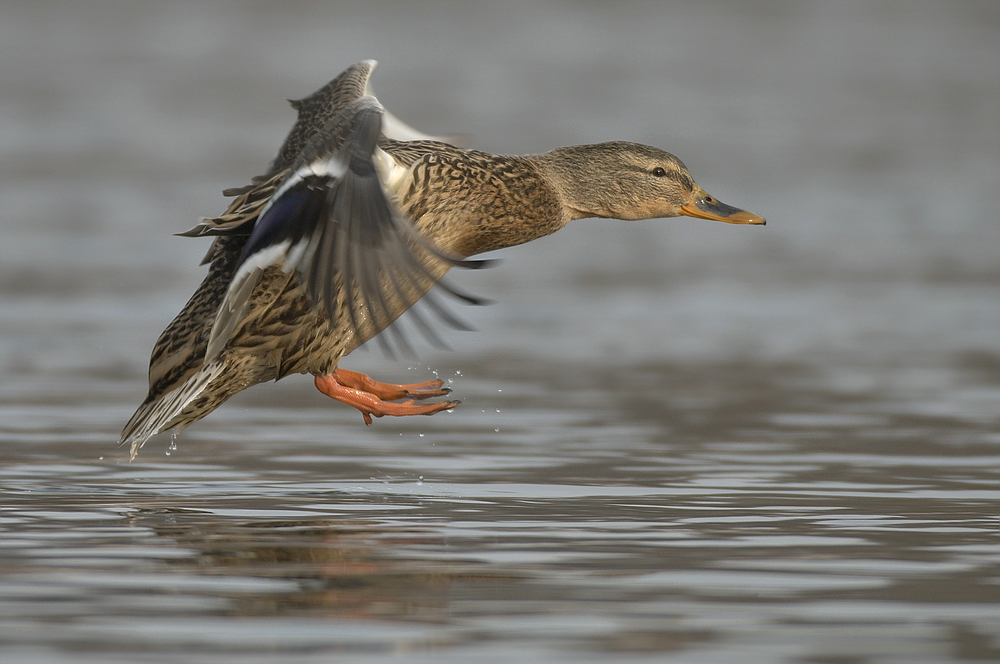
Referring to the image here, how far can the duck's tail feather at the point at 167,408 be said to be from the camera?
7.39 m

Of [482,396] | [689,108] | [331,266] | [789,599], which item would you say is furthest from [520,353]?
[689,108]

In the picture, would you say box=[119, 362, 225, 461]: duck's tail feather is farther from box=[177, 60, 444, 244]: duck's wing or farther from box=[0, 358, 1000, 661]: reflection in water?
box=[177, 60, 444, 244]: duck's wing

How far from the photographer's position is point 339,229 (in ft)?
21.5

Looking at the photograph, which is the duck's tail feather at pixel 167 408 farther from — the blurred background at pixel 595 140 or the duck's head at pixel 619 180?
the blurred background at pixel 595 140

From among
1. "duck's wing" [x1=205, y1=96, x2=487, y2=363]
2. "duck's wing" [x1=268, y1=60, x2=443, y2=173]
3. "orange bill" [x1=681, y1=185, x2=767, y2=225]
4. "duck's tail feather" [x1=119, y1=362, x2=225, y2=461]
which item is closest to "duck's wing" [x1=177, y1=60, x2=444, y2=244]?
"duck's wing" [x1=268, y1=60, x2=443, y2=173]

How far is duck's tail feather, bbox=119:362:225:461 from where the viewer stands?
291 inches

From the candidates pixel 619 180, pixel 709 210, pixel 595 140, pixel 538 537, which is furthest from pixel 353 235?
pixel 595 140

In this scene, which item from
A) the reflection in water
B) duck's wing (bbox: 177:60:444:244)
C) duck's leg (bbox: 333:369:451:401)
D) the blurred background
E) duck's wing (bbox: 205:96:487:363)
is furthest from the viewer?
the blurred background

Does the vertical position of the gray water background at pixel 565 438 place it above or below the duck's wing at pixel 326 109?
below

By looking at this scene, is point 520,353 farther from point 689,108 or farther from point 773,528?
point 689,108

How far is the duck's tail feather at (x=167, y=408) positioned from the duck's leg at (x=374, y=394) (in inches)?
18.3

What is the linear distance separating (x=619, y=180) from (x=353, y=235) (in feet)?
7.01

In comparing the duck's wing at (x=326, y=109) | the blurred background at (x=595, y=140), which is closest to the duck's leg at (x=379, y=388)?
the duck's wing at (x=326, y=109)

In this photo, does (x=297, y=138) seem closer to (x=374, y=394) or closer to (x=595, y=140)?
(x=374, y=394)
